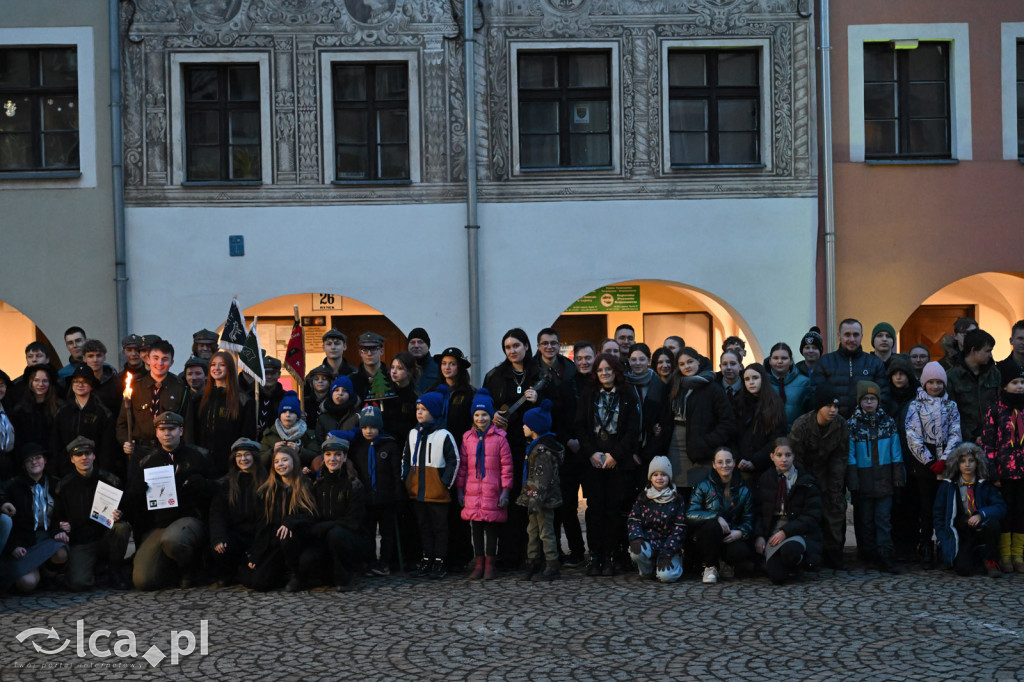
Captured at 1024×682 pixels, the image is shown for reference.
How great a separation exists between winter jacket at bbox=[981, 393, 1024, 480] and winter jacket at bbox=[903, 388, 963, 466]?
0.25 metres

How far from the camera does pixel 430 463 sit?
→ 381 inches

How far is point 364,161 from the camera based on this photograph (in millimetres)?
15508

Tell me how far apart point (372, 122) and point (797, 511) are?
8.41 m

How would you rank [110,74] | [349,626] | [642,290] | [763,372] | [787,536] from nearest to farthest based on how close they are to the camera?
[349,626] < [787,536] < [763,372] < [110,74] < [642,290]

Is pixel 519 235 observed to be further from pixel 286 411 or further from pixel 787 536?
pixel 787 536

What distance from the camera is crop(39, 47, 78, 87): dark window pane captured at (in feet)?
50.0

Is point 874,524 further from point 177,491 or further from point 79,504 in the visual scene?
point 79,504

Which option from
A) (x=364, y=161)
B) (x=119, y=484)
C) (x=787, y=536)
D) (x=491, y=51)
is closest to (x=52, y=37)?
(x=364, y=161)

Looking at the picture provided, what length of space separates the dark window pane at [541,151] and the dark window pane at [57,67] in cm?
575

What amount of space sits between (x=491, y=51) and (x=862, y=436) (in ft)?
25.0

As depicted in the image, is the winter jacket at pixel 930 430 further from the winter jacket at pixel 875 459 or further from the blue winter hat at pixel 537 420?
the blue winter hat at pixel 537 420

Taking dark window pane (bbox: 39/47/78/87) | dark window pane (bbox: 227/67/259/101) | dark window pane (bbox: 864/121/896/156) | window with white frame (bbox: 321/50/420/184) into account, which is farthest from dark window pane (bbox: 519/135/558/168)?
dark window pane (bbox: 39/47/78/87)

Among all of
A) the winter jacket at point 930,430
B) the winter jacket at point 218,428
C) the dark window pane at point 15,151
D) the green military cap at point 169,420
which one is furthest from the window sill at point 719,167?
the dark window pane at point 15,151

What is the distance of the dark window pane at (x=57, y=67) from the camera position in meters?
15.2
